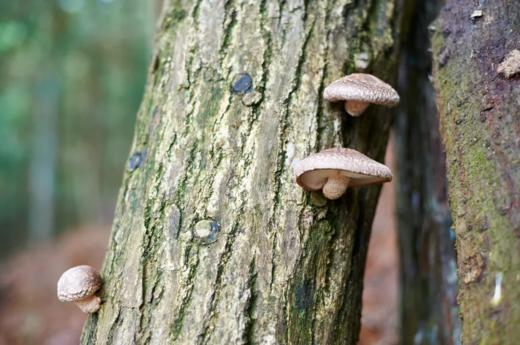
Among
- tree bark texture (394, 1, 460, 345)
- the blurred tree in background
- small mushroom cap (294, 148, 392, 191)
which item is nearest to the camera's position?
small mushroom cap (294, 148, 392, 191)

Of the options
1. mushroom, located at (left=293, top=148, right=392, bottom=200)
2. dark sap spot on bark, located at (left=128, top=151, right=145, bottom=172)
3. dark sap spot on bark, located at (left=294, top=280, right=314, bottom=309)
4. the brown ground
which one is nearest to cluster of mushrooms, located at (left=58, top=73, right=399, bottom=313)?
mushroom, located at (left=293, top=148, right=392, bottom=200)

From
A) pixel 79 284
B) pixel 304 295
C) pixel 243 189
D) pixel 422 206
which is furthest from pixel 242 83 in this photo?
pixel 422 206

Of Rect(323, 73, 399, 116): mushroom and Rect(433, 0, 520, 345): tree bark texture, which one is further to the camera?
Rect(323, 73, 399, 116): mushroom

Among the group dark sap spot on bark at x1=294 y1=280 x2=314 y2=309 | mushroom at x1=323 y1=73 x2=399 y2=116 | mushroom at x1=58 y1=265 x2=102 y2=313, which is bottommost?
mushroom at x1=58 y1=265 x2=102 y2=313

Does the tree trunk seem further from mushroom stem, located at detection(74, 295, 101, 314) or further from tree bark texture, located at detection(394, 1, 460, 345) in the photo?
tree bark texture, located at detection(394, 1, 460, 345)

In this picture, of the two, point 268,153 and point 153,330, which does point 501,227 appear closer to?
point 268,153

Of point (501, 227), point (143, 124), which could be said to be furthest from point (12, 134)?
point (501, 227)
